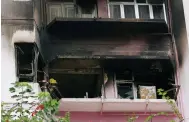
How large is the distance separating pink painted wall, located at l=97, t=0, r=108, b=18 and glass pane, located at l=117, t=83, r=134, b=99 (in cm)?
170

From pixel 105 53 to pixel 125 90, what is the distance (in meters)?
1.01

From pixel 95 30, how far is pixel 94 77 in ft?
3.62

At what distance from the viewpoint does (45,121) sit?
8422 millimetres

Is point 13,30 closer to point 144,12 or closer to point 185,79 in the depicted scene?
point 144,12

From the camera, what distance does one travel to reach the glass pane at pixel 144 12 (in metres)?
13.1

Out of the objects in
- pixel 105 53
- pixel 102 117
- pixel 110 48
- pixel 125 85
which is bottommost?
pixel 102 117

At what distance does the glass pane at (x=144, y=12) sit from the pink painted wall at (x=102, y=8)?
844mm

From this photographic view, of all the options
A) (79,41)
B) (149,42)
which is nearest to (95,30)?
(79,41)

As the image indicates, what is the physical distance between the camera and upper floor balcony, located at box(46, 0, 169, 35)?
1248 centimetres

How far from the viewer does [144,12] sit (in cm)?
1317

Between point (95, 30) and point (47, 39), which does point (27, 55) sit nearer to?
point (47, 39)

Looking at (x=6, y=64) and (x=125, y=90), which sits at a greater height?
(x=6, y=64)

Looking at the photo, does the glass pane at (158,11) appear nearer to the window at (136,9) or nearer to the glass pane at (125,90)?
the window at (136,9)

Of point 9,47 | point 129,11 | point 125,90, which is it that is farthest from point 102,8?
point 9,47
